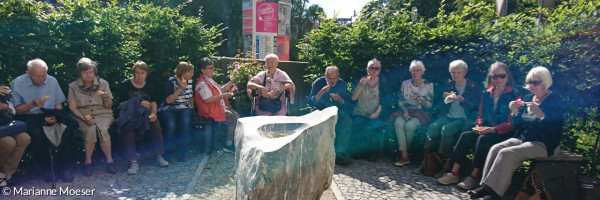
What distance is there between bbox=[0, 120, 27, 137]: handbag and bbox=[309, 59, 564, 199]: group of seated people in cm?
356

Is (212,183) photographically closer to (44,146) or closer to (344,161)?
(344,161)

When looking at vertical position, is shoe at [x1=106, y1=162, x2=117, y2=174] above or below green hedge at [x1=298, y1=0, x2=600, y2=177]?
below

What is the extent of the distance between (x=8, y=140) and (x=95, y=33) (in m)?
1.90

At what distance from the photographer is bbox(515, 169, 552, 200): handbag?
386 cm

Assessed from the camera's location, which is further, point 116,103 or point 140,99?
point 116,103

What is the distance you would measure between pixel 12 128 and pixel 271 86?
10.8ft

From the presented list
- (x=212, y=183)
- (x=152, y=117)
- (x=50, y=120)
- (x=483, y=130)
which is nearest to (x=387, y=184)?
(x=483, y=130)

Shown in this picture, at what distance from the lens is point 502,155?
4.12m

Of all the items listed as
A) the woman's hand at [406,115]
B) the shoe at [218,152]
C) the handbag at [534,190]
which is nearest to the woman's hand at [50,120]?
the shoe at [218,152]

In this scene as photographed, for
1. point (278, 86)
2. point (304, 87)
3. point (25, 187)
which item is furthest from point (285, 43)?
point (25, 187)

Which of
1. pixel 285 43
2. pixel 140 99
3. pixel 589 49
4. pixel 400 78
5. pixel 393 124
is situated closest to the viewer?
pixel 589 49

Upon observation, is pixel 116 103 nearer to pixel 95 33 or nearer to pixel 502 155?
pixel 95 33

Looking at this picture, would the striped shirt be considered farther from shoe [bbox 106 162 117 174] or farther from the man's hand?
the man's hand

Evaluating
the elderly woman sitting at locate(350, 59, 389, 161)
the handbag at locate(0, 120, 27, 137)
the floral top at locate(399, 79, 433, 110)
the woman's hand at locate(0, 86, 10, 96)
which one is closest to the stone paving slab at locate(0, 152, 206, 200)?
the handbag at locate(0, 120, 27, 137)
